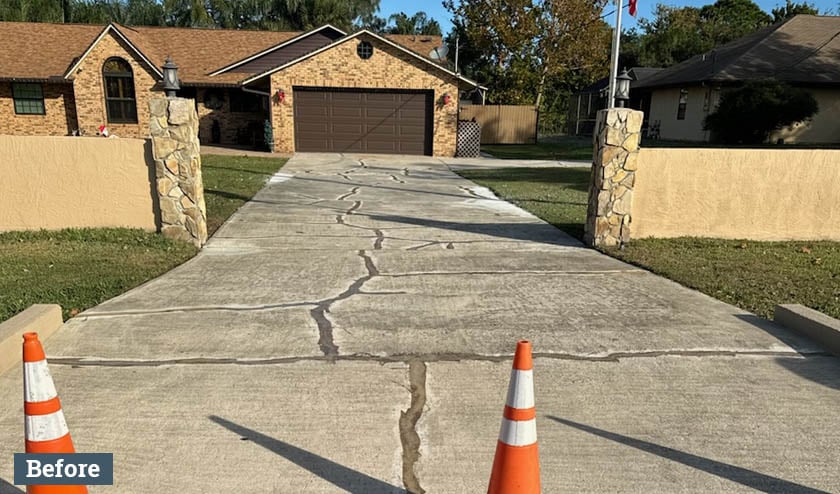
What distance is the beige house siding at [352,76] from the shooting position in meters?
22.3

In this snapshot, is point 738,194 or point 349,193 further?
point 349,193

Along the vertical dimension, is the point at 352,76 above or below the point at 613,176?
above

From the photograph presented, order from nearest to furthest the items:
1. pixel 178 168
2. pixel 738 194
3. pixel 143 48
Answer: pixel 178 168
pixel 738 194
pixel 143 48

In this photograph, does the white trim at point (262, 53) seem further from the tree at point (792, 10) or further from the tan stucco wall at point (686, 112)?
the tree at point (792, 10)

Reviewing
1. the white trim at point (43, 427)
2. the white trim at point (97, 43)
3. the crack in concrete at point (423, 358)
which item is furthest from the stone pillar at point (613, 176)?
the white trim at point (97, 43)

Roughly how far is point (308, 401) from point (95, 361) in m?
1.71

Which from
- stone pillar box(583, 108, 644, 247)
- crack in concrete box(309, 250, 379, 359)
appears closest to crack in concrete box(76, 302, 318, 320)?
crack in concrete box(309, 250, 379, 359)

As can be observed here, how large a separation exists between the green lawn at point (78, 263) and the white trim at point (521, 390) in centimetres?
427

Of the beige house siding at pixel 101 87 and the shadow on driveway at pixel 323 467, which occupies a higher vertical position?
the beige house siding at pixel 101 87

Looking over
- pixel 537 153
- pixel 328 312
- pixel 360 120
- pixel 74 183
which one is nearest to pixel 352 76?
pixel 360 120

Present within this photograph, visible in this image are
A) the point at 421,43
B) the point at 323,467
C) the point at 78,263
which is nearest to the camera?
the point at 323,467

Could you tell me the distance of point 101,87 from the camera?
23.6 metres

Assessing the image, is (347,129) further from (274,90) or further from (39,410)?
(39,410)

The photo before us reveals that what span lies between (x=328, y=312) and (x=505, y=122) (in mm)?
27140
